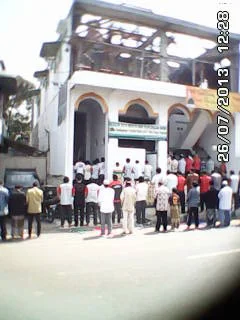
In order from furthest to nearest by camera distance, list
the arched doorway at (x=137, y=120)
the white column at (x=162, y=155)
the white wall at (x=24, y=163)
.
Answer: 1. the arched doorway at (x=137, y=120)
2. the white wall at (x=24, y=163)
3. the white column at (x=162, y=155)

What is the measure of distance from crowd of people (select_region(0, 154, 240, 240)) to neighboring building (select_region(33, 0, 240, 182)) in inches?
84.3

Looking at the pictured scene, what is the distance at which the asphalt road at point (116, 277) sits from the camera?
495 centimetres

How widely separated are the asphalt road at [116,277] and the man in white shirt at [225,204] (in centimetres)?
229

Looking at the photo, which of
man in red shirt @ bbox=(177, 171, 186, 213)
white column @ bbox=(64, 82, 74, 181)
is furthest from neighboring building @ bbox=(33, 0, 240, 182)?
man in red shirt @ bbox=(177, 171, 186, 213)

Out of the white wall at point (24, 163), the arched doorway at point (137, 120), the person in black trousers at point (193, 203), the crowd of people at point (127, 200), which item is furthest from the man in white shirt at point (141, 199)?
the white wall at point (24, 163)

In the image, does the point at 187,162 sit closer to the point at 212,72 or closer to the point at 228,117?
the point at 228,117

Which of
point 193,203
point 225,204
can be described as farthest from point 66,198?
point 225,204

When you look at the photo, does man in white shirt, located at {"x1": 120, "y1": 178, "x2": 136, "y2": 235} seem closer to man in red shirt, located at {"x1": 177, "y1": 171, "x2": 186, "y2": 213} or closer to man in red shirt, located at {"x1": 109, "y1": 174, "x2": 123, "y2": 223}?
man in red shirt, located at {"x1": 109, "y1": 174, "x2": 123, "y2": 223}

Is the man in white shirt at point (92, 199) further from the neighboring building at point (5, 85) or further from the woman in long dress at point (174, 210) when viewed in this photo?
the neighboring building at point (5, 85)

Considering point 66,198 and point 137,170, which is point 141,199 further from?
point 137,170

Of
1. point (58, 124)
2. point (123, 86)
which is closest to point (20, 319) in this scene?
point (123, 86)

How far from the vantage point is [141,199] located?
12.1 m

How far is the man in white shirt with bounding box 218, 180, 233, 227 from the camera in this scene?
12.4 metres

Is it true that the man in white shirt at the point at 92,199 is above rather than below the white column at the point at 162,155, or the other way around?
below
